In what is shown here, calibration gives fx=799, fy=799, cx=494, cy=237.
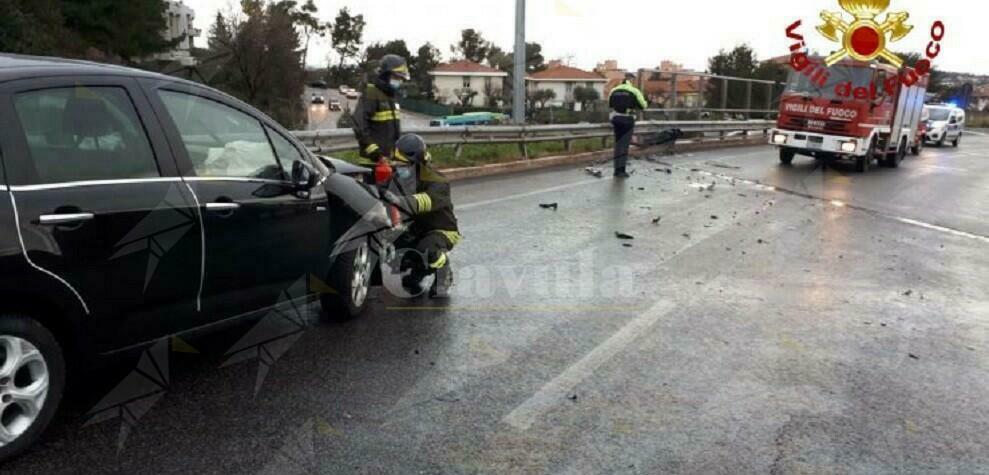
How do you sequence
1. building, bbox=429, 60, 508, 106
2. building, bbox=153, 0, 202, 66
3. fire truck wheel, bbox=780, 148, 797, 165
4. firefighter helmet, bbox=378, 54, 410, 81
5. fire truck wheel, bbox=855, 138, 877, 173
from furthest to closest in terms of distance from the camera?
building, bbox=429, 60, 508, 106 → building, bbox=153, 0, 202, 66 → fire truck wheel, bbox=780, 148, 797, 165 → fire truck wheel, bbox=855, 138, 877, 173 → firefighter helmet, bbox=378, 54, 410, 81

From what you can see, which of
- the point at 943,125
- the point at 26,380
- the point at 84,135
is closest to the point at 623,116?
the point at 84,135

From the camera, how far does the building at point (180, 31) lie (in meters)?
51.9

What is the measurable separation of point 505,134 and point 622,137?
98.9 inches

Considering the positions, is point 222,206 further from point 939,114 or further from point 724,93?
point 939,114

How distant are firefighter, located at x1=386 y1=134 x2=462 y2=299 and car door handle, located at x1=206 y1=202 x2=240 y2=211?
1.66m

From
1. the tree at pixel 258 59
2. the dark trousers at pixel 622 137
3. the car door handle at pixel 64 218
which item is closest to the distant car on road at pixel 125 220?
the car door handle at pixel 64 218

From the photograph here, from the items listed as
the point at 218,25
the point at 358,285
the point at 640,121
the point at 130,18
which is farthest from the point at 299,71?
the point at 358,285

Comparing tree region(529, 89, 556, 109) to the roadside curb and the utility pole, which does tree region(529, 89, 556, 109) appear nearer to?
the roadside curb

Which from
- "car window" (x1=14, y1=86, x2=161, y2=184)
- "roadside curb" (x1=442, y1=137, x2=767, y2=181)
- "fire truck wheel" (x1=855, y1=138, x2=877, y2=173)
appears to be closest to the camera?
"car window" (x1=14, y1=86, x2=161, y2=184)

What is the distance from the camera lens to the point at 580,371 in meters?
4.55

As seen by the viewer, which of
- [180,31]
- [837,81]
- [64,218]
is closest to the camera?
[64,218]

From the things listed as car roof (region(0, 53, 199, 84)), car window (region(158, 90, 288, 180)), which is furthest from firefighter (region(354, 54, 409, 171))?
car roof (region(0, 53, 199, 84))

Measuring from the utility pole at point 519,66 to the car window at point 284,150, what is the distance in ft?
41.2

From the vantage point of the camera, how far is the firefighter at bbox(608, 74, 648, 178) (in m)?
14.8
